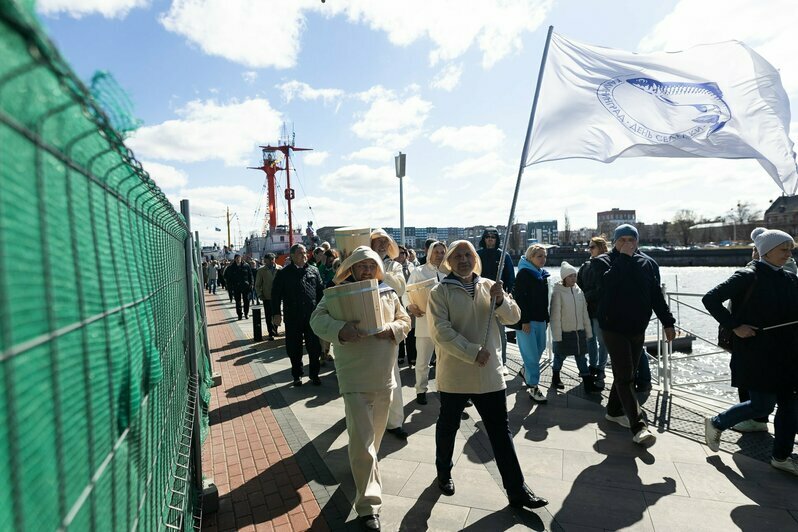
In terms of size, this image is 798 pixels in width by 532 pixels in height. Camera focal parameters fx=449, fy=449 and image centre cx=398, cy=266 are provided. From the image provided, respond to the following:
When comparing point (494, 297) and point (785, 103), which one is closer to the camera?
point (494, 297)

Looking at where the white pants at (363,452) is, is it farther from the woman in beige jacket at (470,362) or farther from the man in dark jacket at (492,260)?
the man in dark jacket at (492,260)

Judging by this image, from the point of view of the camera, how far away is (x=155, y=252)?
2.12 m

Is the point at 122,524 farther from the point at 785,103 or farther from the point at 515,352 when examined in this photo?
the point at 515,352

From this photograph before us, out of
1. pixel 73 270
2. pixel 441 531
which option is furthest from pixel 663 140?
pixel 73 270

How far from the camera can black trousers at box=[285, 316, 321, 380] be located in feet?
21.0

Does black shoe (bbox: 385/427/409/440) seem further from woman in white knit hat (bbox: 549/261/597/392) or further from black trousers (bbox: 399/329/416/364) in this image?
black trousers (bbox: 399/329/416/364)

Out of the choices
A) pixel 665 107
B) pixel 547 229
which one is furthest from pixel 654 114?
pixel 547 229

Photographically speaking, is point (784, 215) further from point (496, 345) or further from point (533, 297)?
point (496, 345)

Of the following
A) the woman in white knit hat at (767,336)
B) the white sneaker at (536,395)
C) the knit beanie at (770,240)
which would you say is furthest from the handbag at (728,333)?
the white sneaker at (536,395)

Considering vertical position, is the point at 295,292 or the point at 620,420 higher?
the point at 295,292

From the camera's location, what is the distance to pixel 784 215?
82.1 metres

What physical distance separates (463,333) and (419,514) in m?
1.34

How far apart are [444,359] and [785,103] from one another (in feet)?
12.5

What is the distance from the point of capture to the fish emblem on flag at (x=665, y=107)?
13.1 feet
